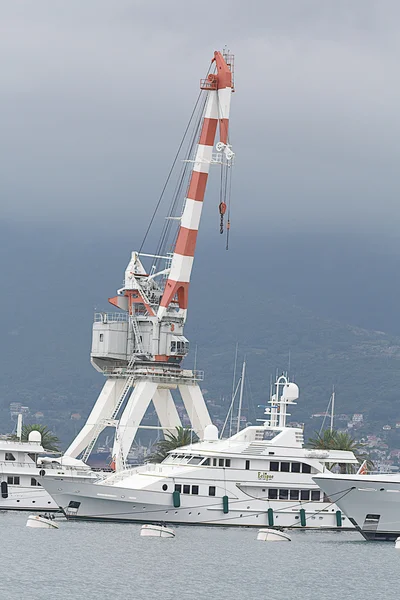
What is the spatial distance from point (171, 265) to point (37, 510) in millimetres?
25799

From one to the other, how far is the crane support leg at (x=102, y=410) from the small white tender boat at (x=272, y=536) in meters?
37.9

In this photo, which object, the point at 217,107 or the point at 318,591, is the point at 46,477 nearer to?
the point at 318,591

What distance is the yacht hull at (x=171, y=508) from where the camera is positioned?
94.4 metres

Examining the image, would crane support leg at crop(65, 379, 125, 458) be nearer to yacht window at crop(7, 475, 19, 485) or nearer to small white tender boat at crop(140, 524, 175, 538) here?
yacht window at crop(7, 475, 19, 485)

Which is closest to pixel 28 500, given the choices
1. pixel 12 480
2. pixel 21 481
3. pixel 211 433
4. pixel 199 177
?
pixel 21 481

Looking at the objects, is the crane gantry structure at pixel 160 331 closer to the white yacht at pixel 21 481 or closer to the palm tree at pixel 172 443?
the palm tree at pixel 172 443

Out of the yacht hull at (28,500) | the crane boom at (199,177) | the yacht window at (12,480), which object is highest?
the crane boom at (199,177)

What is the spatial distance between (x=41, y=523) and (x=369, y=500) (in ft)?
65.3

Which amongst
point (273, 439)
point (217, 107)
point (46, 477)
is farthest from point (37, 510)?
point (217, 107)

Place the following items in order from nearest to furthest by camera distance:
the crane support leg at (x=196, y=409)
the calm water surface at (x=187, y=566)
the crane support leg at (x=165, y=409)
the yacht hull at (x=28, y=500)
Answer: the calm water surface at (x=187, y=566)
the yacht hull at (x=28, y=500)
the crane support leg at (x=196, y=409)
the crane support leg at (x=165, y=409)

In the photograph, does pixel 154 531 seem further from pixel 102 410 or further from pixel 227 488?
pixel 102 410

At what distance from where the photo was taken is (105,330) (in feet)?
419

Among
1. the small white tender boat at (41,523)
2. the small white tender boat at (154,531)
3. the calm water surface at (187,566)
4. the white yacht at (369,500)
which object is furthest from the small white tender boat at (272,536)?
the small white tender boat at (41,523)

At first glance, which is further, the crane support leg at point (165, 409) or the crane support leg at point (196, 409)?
the crane support leg at point (165, 409)
